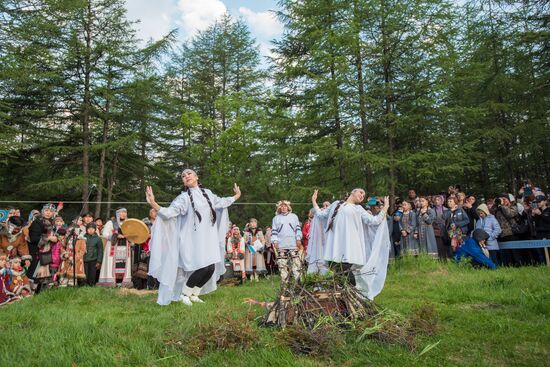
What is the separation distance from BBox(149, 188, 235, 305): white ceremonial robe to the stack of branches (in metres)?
2.78

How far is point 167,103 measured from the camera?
81.5 feet

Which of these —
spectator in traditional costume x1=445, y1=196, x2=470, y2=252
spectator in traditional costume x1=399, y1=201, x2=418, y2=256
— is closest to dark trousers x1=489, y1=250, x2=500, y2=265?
spectator in traditional costume x1=445, y1=196, x2=470, y2=252

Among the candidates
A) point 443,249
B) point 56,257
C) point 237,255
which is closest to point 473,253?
point 443,249

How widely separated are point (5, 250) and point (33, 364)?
335 inches

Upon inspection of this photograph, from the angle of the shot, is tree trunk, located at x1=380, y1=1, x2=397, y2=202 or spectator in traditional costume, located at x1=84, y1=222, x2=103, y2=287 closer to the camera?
spectator in traditional costume, located at x1=84, y1=222, x2=103, y2=287

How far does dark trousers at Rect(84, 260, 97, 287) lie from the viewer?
11031 millimetres

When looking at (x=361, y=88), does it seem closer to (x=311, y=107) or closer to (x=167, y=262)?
(x=311, y=107)

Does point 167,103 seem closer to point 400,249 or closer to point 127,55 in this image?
point 127,55

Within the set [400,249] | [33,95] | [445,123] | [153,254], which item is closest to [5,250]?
[153,254]

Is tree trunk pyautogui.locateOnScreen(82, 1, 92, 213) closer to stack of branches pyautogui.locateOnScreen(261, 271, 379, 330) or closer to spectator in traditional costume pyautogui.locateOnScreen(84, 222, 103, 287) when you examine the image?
spectator in traditional costume pyautogui.locateOnScreen(84, 222, 103, 287)

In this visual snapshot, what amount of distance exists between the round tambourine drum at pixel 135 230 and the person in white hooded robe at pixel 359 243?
15.4 feet

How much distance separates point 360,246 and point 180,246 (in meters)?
3.09

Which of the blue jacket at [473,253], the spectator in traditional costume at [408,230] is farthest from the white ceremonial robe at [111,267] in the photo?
the blue jacket at [473,253]

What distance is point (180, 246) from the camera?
302 inches
